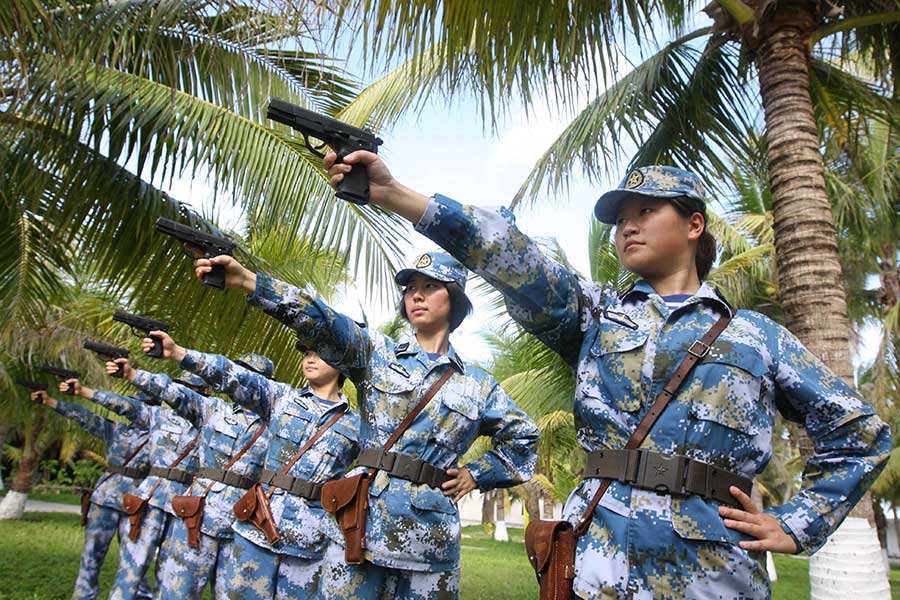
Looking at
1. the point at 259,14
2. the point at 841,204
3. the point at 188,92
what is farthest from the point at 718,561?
the point at 841,204

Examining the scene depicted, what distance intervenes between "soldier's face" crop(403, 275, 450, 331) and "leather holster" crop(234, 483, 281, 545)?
1459 millimetres

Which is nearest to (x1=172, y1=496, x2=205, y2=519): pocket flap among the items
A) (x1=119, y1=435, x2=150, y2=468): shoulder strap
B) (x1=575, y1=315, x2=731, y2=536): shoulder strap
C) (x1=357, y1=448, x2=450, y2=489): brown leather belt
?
(x1=357, y1=448, x2=450, y2=489): brown leather belt

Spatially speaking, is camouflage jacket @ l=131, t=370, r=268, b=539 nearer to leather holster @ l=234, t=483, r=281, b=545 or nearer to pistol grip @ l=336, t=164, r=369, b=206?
leather holster @ l=234, t=483, r=281, b=545

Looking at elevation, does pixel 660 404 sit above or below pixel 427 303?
below

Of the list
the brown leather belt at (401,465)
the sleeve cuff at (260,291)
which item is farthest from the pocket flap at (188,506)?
the sleeve cuff at (260,291)

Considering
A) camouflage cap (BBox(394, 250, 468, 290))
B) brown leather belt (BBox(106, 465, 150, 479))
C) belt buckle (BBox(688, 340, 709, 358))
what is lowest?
brown leather belt (BBox(106, 465, 150, 479))

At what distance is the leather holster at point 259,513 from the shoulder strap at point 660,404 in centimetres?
269

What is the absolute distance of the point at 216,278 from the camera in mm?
2268

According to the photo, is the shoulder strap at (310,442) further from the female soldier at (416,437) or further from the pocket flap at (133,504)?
the pocket flap at (133,504)

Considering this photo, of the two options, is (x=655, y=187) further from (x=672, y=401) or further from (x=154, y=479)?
(x=154, y=479)

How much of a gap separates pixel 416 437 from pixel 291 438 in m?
1.73

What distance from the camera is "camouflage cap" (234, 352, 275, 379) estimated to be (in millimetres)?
6164

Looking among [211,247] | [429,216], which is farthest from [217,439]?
[429,216]

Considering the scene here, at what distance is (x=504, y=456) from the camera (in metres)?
3.80
